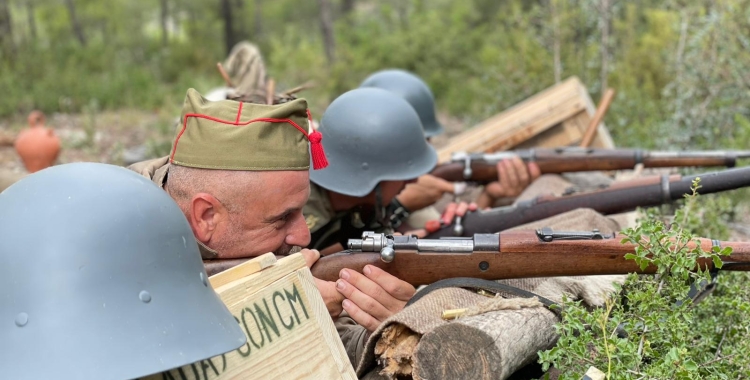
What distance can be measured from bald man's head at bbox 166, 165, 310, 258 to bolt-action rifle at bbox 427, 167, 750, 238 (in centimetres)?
177

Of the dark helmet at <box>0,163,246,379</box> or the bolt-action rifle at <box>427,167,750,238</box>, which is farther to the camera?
the bolt-action rifle at <box>427,167,750,238</box>

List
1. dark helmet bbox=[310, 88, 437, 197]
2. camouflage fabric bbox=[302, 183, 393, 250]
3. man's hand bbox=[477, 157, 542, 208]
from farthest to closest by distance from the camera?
man's hand bbox=[477, 157, 542, 208] < dark helmet bbox=[310, 88, 437, 197] < camouflage fabric bbox=[302, 183, 393, 250]

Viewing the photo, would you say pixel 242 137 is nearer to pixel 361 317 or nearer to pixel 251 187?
pixel 251 187

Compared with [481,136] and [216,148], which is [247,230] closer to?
[216,148]

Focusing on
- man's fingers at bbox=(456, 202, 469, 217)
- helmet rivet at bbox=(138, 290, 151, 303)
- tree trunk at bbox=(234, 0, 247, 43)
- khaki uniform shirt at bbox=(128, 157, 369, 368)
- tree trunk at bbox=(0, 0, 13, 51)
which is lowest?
tree trunk at bbox=(234, 0, 247, 43)

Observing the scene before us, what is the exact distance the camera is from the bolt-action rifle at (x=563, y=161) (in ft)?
19.7

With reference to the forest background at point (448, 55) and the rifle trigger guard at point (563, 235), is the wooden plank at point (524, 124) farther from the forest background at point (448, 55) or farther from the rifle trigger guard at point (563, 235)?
the rifle trigger guard at point (563, 235)

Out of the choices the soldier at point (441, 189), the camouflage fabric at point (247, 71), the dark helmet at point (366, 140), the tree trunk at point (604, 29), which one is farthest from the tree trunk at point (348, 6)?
the dark helmet at point (366, 140)

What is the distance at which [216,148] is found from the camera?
114 inches

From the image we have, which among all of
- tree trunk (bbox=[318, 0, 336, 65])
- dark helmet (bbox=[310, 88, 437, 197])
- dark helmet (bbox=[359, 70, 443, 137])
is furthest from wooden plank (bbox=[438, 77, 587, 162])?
tree trunk (bbox=[318, 0, 336, 65])

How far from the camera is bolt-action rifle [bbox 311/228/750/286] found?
10.2ft

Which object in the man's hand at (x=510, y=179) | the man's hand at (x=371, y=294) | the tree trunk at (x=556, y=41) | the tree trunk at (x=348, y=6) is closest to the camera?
the man's hand at (x=371, y=294)

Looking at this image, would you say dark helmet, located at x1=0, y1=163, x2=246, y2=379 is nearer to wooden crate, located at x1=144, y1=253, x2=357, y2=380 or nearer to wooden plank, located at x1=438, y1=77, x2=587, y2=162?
wooden crate, located at x1=144, y1=253, x2=357, y2=380

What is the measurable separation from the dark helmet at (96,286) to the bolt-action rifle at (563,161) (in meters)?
4.18
